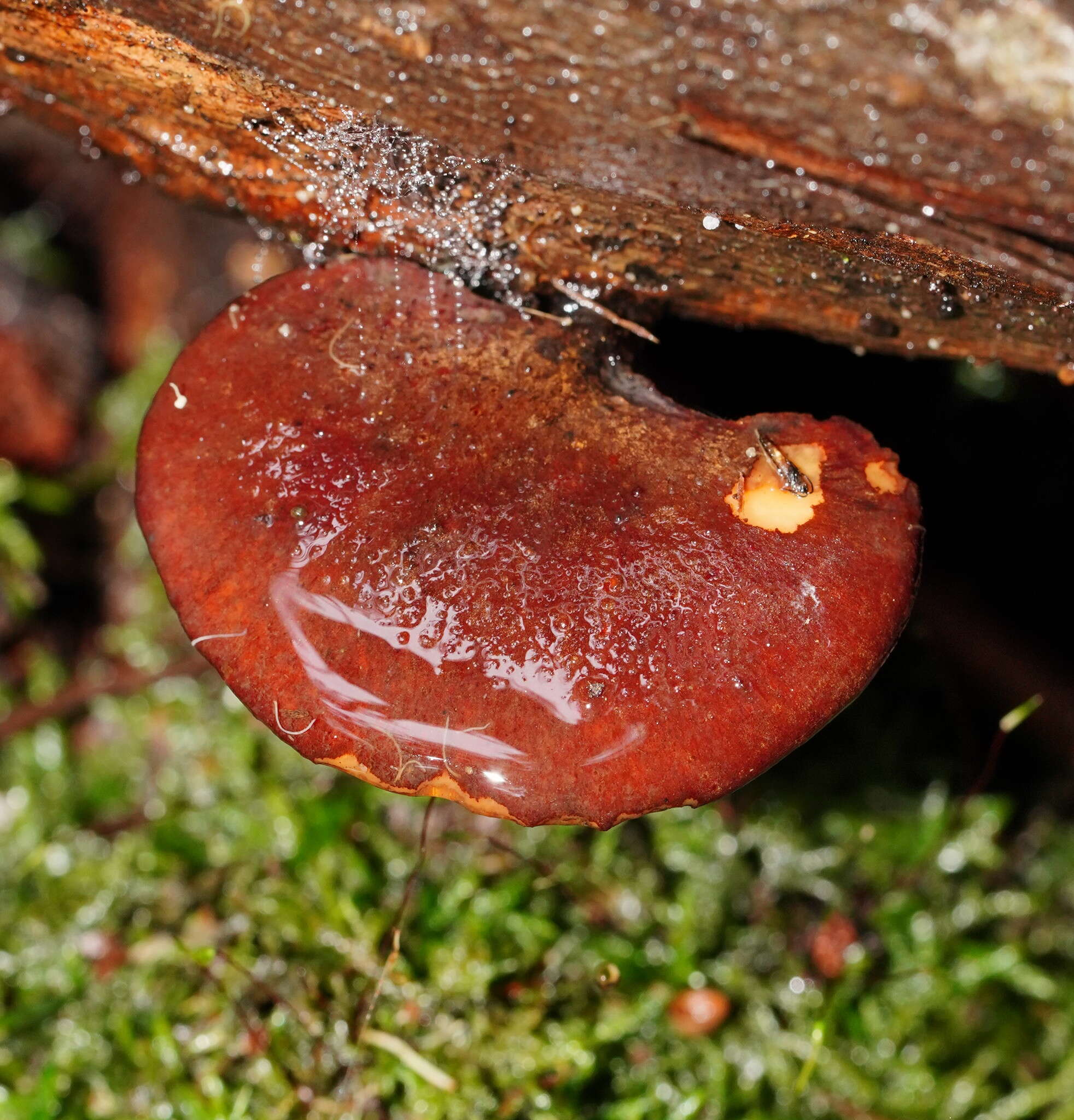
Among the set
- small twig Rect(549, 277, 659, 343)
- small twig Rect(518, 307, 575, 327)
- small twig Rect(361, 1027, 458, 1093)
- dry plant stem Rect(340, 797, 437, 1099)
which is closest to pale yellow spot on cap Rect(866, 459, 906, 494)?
small twig Rect(549, 277, 659, 343)

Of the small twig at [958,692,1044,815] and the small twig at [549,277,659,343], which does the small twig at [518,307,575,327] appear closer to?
the small twig at [549,277,659,343]

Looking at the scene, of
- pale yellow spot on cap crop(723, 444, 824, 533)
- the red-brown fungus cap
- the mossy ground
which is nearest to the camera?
the red-brown fungus cap

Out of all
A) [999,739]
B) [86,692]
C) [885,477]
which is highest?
[885,477]

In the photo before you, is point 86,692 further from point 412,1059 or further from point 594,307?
point 594,307

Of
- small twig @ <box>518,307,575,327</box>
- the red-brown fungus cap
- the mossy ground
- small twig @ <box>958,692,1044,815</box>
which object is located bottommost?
the mossy ground

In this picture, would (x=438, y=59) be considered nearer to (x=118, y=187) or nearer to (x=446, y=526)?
(x=446, y=526)

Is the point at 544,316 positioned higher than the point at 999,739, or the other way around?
the point at 544,316

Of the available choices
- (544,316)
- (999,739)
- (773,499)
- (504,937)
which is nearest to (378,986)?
(504,937)
